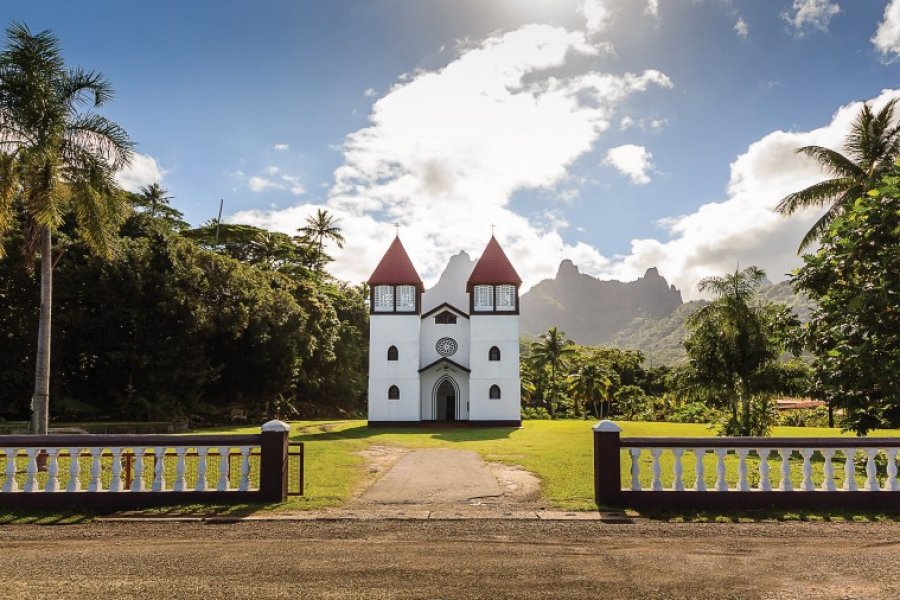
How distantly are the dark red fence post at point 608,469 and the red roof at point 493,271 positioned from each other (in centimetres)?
2485

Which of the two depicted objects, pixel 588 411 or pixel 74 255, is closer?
pixel 74 255

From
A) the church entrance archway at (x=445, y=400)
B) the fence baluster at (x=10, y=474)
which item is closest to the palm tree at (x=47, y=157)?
the fence baluster at (x=10, y=474)

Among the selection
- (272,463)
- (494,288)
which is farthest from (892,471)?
(494,288)

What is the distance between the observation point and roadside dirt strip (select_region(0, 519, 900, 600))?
5.17 m

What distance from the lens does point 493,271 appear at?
3375 cm

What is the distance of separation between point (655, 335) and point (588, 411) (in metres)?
135

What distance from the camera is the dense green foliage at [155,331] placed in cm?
2606

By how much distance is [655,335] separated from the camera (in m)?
175

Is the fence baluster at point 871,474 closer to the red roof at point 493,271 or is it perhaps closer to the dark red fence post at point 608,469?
the dark red fence post at point 608,469

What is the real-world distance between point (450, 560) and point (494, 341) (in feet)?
89.7

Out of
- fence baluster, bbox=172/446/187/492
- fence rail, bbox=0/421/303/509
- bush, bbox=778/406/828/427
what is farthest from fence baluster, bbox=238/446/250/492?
bush, bbox=778/406/828/427

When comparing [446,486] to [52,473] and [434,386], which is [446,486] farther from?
[434,386]

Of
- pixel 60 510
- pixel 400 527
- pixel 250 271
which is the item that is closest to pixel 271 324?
pixel 250 271

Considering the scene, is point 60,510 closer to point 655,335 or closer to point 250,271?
point 250,271
